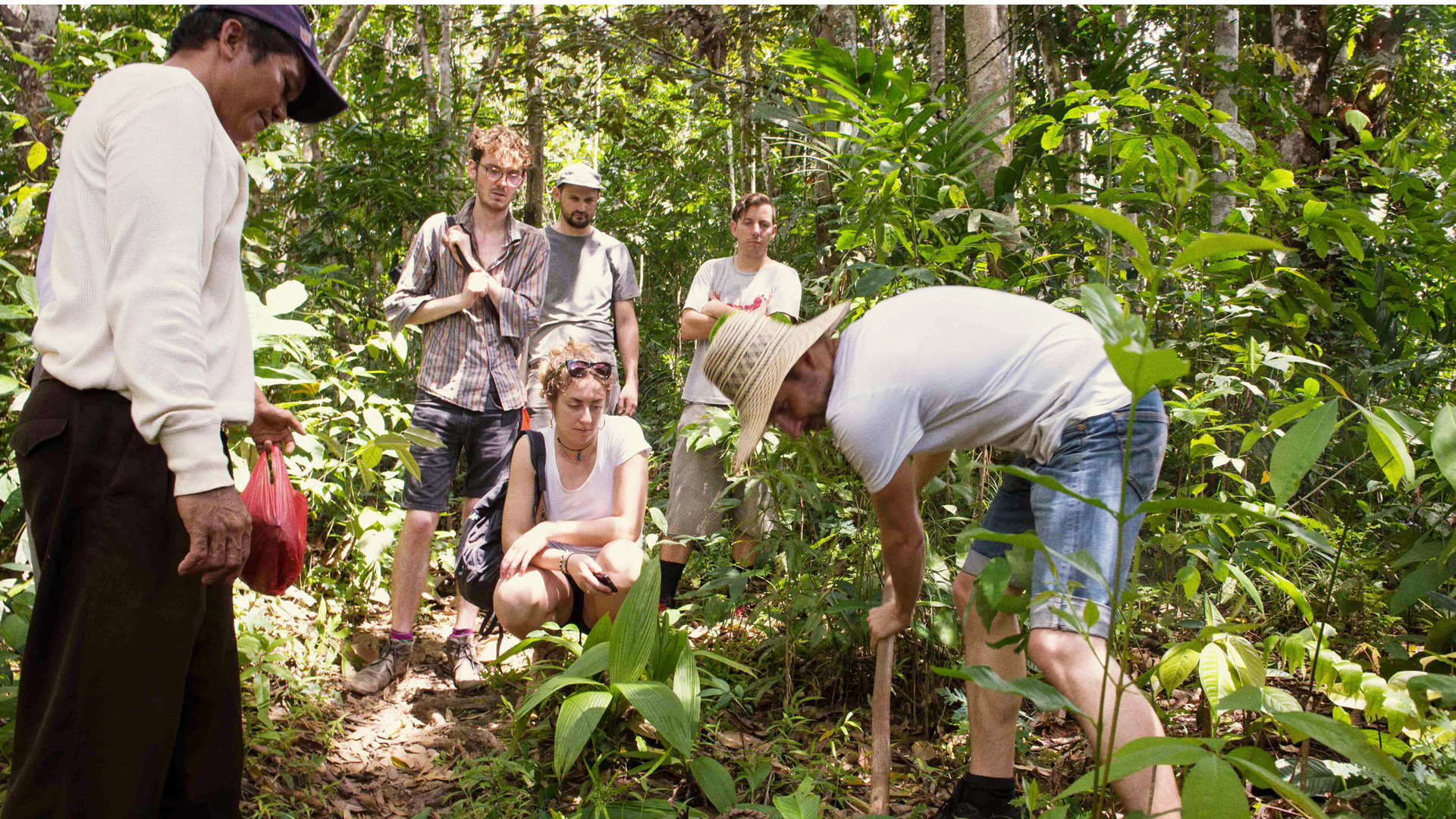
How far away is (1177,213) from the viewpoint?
2.18m

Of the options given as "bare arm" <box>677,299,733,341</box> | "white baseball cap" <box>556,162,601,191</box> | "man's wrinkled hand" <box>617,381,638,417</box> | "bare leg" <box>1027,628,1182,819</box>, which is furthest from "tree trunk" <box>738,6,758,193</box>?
"bare leg" <box>1027,628,1182,819</box>

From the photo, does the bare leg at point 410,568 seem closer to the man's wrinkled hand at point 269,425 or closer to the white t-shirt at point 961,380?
the man's wrinkled hand at point 269,425

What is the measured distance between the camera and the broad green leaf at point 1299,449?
4.25ft

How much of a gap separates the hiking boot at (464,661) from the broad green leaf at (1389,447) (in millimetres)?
2979

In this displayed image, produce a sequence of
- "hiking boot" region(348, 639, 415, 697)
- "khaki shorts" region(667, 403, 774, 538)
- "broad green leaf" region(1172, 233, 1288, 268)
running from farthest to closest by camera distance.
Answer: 1. "khaki shorts" region(667, 403, 774, 538)
2. "hiking boot" region(348, 639, 415, 697)
3. "broad green leaf" region(1172, 233, 1288, 268)

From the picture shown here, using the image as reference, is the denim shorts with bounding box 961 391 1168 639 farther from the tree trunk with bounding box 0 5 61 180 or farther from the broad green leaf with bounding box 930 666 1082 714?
the tree trunk with bounding box 0 5 61 180

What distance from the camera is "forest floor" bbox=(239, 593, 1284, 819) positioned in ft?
8.77

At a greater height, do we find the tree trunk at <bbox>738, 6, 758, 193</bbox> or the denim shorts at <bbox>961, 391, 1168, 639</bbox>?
the tree trunk at <bbox>738, 6, 758, 193</bbox>

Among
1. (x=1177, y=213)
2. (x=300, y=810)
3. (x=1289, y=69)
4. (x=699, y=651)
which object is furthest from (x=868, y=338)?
(x=1289, y=69)

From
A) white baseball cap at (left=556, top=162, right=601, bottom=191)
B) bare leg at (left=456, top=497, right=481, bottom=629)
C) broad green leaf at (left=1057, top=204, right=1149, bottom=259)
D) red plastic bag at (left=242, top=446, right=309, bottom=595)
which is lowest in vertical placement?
bare leg at (left=456, top=497, right=481, bottom=629)

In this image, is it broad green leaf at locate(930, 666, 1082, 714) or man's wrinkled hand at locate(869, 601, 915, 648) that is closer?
broad green leaf at locate(930, 666, 1082, 714)

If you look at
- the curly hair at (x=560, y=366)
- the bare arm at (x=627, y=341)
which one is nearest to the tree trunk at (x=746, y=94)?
the bare arm at (x=627, y=341)

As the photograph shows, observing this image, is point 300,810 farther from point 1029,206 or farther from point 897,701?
point 1029,206

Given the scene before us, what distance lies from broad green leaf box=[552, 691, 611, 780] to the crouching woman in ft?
2.35
